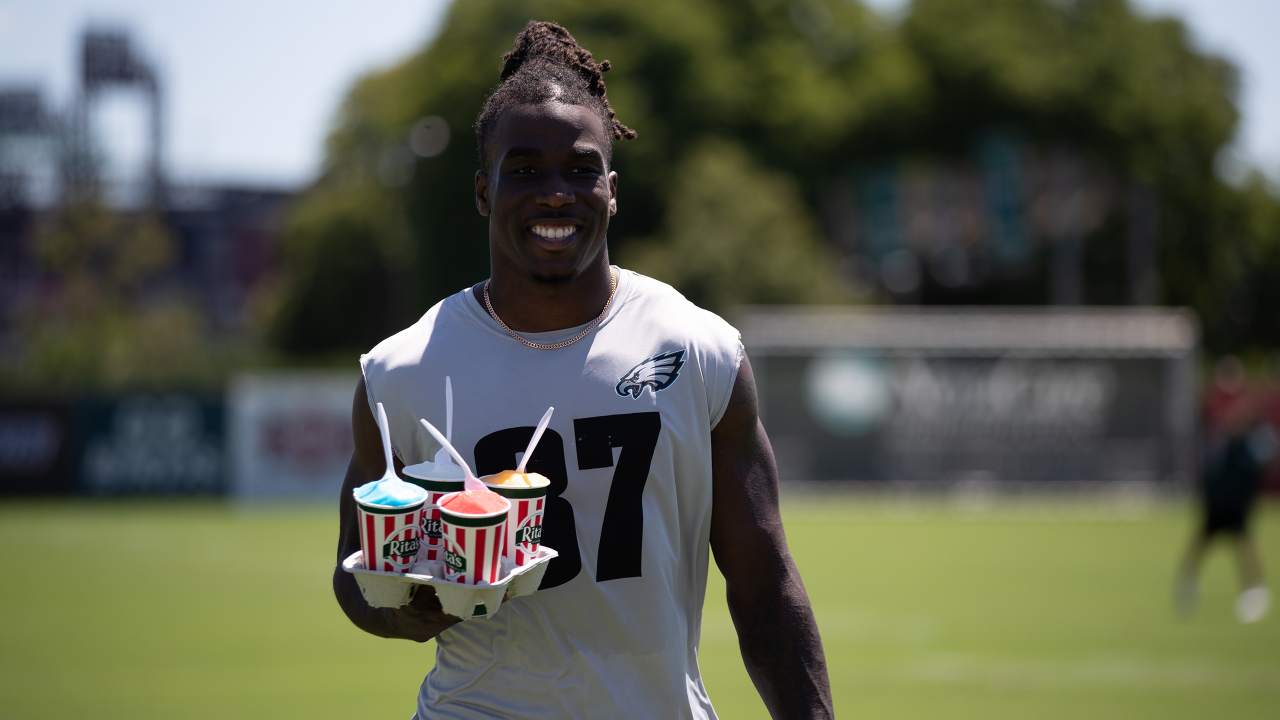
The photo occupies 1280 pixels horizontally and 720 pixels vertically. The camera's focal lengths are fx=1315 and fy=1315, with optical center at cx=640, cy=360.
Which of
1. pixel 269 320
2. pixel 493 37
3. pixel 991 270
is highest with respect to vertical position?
pixel 493 37

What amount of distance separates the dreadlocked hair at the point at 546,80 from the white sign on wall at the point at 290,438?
74.9 ft

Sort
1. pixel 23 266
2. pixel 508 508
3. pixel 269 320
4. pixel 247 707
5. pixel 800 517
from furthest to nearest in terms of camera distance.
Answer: pixel 23 266 → pixel 269 320 → pixel 800 517 → pixel 247 707 → pixel 508 508

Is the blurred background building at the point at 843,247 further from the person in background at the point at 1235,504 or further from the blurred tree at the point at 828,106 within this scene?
the person in background at the point at 1235,504

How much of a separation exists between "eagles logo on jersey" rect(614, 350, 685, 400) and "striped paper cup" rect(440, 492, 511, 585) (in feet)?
1.64

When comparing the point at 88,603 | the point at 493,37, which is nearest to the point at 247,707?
the point at 88,603

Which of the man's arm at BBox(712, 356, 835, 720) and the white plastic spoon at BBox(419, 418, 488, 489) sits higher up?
the white plastic spoon at BBox(419, 418, 488, 489)

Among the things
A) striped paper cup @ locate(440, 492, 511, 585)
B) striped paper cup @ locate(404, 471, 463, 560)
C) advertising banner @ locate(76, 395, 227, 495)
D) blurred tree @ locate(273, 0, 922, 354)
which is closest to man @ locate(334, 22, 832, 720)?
striped paper cup @ locate(404, 471, 463, 560)

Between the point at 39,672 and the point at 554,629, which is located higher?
the point at 554,629

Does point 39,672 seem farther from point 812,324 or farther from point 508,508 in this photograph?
point 812,324

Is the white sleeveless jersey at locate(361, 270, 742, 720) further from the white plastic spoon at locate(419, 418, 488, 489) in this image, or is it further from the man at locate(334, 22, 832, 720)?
the white plastic spoon at locate(419, 418, 488, 489)

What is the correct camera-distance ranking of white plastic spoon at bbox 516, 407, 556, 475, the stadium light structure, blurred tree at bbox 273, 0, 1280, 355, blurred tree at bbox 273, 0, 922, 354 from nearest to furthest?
white plastic spoon at bbox 516, 407, 556, 475, blurred tree at bbox 273, 0, 922, 354, blurred tree at bbox 273, 0, 1280, 355, the stadium light structure

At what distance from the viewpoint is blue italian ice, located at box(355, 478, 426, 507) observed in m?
2.37

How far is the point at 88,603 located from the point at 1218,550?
51.4 feet

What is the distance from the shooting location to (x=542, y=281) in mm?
2766
